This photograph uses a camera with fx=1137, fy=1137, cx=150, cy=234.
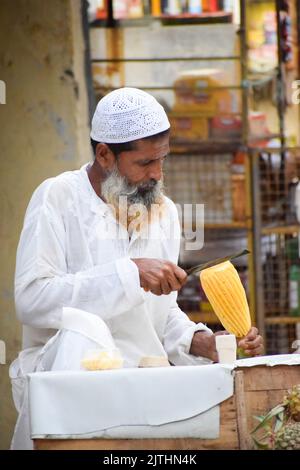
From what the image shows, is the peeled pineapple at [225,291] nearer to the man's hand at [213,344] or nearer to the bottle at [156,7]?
the man's hand at [213,344]

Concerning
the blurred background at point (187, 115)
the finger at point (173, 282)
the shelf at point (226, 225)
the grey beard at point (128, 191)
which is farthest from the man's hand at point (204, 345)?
the shelf at point (226, 225)

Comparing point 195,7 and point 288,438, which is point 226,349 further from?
point 195,7

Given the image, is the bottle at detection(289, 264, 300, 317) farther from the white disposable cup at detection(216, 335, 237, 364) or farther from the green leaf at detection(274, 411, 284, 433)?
the green leaf at detection(274, 411, 284, 433)

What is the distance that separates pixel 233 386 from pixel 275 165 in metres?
4.37

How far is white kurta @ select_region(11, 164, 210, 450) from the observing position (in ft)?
13.5

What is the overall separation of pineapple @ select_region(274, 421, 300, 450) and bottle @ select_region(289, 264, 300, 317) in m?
4.07

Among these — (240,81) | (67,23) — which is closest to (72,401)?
(67,23)

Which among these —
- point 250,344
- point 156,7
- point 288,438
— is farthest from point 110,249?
point 156,7

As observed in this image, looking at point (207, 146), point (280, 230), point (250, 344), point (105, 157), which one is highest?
point (105, 157)

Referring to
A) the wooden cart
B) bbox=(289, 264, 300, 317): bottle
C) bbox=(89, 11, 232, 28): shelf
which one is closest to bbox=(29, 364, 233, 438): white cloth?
the wooden cart

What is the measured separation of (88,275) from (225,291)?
1.66 ft

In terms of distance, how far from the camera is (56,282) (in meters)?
4.16

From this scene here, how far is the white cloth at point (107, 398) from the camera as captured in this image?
3438 millimetres

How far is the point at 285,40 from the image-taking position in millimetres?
8102
